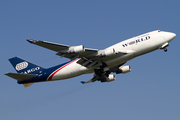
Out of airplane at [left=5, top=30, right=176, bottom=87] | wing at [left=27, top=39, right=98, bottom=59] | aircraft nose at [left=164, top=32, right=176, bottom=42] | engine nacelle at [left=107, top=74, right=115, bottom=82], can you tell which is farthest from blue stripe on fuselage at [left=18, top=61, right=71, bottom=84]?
aircraft nose at [left=164, top=32, right=176, bottom=42]

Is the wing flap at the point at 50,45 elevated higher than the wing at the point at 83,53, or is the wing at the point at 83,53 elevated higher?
the wing flap at the point at 50,45

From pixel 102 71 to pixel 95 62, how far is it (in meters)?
2.32

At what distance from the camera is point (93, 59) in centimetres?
3966

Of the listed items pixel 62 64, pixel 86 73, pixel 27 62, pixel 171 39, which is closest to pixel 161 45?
pixel 171 39

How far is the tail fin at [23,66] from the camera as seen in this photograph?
45.0 m

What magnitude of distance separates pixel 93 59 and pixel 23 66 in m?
13.8

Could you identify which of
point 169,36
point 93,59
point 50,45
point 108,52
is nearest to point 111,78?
point 93,59

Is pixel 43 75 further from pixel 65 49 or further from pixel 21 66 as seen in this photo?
pixel 65 49

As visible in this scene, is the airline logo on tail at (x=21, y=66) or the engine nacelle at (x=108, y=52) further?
the airline logo on tail at (x=21, y=66)

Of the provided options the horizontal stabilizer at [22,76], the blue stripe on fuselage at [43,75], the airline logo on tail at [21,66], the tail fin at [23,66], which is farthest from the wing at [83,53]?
the airline logo on tail at [21,66]

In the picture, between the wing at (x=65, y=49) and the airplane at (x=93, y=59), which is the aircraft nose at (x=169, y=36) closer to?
the airplane at (x=93, y=59)

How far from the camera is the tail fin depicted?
45.0m

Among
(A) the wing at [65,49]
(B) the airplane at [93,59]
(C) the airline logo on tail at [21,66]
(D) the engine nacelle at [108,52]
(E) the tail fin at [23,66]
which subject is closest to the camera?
(A) the wing at [65,49]

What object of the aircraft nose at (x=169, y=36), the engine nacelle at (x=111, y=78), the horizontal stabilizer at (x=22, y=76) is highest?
the aircraft nose at (x=169, y=36)
